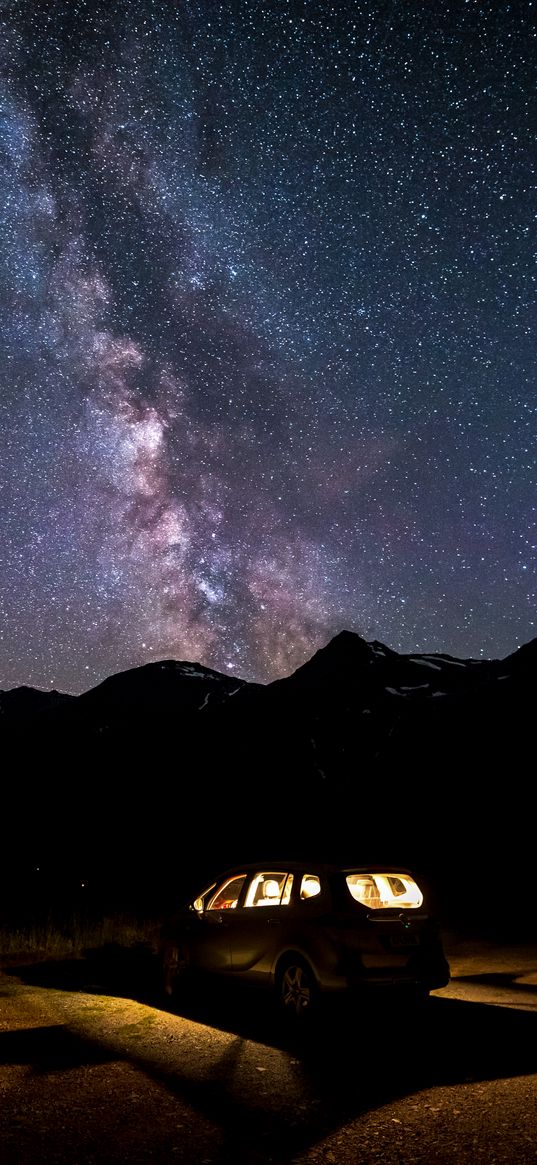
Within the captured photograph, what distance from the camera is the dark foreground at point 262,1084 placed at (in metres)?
4.49

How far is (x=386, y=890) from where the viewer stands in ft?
27.6

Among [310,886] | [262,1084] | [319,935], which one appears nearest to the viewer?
[262,1084]

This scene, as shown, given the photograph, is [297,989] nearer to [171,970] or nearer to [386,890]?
[386,890]

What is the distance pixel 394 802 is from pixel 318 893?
7780 cm

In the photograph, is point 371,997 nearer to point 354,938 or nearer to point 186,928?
point 354,938

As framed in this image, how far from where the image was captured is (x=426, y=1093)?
5.43 meters

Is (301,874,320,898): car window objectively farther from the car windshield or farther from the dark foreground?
the dark foreground

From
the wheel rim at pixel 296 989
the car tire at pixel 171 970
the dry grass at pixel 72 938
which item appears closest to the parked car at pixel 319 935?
the wheel rim at pixel 296 989

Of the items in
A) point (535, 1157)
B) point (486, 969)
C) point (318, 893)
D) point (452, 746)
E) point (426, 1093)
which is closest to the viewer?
point (535, 1157)

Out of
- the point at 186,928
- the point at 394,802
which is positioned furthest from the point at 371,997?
the point at 394,802

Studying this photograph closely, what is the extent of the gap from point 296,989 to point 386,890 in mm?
1401

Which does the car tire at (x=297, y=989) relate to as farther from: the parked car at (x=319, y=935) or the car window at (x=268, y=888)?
the car window at (x=268, y=888)

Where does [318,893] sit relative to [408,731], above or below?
below

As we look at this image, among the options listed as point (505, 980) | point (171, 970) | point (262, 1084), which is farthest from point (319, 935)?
point (505, 980)
